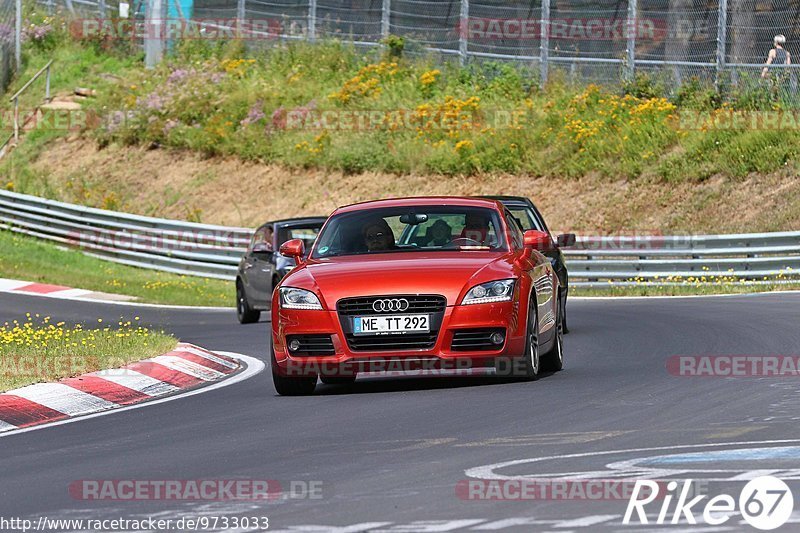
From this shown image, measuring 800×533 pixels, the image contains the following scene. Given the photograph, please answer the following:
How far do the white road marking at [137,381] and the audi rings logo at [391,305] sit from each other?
2139 millimetres

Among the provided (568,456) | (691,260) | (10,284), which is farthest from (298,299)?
(10,284)

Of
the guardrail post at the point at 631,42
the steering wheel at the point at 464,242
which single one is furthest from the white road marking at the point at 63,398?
the guardrail post at the point at 631,42

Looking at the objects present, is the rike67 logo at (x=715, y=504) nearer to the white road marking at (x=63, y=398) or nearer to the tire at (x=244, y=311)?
the white road marking at (x=63, y=398)

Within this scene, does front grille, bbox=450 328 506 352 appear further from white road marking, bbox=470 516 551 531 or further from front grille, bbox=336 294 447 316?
white road marking, bbox=470 516 551 531

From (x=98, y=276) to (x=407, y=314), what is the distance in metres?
21.4

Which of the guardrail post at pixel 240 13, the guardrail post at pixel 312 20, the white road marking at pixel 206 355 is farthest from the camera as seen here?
Result: the guardrail post at pixel 240 13

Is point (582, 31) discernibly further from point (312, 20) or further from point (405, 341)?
point (405, 341)

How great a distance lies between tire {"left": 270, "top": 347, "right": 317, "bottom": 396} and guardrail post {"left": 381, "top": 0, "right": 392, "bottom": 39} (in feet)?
94.3

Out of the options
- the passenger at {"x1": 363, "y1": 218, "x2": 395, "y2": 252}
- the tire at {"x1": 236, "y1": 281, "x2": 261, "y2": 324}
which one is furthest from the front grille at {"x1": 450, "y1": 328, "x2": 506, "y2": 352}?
the tire at {"x1": 236, "y1": 281, "x2": 261, "y2": 324}

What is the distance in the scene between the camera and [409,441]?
29.5 feet

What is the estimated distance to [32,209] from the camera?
121 feet

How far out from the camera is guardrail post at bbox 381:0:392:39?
40312mm

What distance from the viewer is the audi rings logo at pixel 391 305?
38.3 feet

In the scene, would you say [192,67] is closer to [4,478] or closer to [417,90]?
[417,90]
